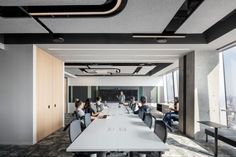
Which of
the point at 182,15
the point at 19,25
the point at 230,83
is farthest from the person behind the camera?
the point at 230,83

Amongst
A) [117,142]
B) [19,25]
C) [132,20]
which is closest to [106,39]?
[132,20]

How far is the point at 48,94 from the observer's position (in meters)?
7.34

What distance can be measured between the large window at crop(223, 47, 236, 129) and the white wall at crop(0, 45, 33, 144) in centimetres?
561

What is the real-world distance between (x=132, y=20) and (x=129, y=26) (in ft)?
1.42

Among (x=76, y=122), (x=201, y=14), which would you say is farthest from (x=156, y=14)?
(x=76, y=122)

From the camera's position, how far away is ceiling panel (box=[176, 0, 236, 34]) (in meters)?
3.76

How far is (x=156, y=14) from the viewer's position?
4262 mm

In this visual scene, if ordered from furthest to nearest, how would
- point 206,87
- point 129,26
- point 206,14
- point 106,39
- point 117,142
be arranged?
point 206,87
point 106,39
point 129,26
point 206,14
point 117,142

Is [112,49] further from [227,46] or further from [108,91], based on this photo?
[108,91]

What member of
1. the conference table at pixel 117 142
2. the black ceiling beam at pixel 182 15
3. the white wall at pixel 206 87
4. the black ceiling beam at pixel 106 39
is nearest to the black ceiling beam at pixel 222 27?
the black ceiling beam at pixel 106 39

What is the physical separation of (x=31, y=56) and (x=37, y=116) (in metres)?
1.60

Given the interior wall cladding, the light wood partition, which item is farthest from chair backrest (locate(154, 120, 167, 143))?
the interior wall cladding

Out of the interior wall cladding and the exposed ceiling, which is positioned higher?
the exposed ceiling

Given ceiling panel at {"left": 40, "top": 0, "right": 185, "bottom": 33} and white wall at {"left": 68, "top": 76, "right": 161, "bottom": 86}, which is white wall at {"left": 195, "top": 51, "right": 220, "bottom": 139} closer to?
ceiling panel at {"left": 40, "top": 0, "right": 185, "bottom": 33}
